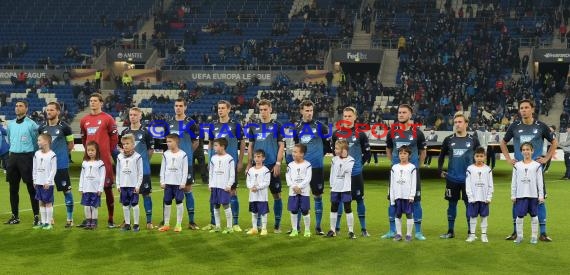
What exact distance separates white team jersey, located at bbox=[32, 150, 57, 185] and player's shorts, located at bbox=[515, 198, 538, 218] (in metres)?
7.01

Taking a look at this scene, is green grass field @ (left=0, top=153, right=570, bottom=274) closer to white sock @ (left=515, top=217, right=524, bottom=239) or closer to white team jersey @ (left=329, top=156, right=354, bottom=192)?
white sock @ (left=515, top=217, right=524, bottom=239)

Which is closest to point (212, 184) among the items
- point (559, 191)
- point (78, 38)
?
point (559, 191)

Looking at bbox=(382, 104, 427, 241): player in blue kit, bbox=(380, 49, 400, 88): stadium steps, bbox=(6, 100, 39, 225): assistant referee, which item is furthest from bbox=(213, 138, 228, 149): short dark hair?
bbox=(380, 49, 400, 88): stadium steps

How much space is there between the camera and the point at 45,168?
13219 millimetres

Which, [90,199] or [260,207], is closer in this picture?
[260,207]

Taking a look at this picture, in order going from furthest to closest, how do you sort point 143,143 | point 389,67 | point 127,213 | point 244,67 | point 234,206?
point 244,67 → point 389,67 → point 143,143 → point 234,206 → point 127,213

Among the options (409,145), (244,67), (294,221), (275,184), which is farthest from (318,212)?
(244,67)

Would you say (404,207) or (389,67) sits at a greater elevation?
(389,67)

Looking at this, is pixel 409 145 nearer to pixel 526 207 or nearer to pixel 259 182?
pixel 526 207

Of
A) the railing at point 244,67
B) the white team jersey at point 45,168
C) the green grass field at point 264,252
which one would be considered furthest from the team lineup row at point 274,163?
the railing at point 244,67

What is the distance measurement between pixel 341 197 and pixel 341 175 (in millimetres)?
326

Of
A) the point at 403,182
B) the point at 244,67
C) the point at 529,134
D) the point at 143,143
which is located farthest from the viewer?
the point at 244,67

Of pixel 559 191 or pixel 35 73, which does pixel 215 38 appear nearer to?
pixel 35 73

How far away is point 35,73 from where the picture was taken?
47188 millimetres
